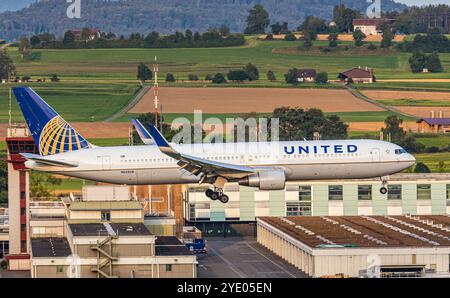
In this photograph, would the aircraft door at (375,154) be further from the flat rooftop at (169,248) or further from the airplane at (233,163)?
the flat rooftop at (169,248)

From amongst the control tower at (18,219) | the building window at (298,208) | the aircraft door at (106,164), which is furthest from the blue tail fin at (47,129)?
the building window at (298,208)

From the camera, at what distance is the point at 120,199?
398 ft

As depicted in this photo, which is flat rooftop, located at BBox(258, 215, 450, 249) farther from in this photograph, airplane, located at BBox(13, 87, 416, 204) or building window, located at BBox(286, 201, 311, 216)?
airplane, located at BBox(13, 87, 416, 204)

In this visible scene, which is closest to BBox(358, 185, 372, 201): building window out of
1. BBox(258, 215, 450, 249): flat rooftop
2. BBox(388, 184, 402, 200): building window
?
BBox(388, 184, 402, 200): building window

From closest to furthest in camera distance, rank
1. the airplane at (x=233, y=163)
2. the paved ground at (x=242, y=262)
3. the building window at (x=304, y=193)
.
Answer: the airplane at (x=233, y=163), the paved ground at (x=242, y=262), the building window at (x=304, y=193)

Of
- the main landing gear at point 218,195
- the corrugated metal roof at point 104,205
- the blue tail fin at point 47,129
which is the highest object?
the blue tail fin at point 47,129

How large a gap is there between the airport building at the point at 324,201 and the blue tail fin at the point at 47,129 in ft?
224

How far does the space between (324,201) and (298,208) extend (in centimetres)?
370

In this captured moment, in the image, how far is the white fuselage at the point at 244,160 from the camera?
65.8 m

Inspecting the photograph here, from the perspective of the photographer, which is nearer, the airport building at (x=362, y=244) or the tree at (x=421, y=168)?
the airport building at (x=362, y=244)

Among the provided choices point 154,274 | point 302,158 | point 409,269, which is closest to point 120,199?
point 154,274

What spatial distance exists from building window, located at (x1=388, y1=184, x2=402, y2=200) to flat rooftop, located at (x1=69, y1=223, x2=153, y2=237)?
46.4 m
